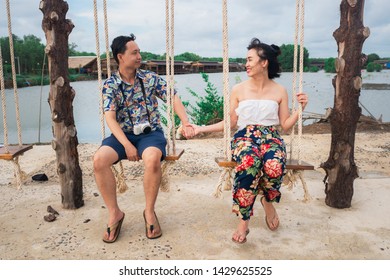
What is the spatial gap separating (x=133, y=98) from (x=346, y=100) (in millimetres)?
1936

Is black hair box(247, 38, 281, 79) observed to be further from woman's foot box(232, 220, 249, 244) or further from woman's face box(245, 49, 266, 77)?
woman's foot box(232, 220, 249, 244)

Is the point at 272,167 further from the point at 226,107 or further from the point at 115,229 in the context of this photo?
the point at 115,229

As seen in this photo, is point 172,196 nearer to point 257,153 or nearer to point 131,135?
point 131,135

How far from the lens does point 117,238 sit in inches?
115

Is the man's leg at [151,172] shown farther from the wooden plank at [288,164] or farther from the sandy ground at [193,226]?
the wooden plank at [288,164]

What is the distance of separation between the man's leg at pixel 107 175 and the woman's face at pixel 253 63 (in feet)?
4.04

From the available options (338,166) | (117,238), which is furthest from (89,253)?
(338,166)

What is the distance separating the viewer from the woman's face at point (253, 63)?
281cm

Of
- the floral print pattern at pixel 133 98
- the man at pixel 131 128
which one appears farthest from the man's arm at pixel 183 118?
the floral print pattern at pixel 133 98

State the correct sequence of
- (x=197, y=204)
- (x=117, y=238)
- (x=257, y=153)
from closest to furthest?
(x=257, y=153) → (x=117, y=238) → (x=197, y=204)

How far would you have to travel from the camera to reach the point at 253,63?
2.82 m

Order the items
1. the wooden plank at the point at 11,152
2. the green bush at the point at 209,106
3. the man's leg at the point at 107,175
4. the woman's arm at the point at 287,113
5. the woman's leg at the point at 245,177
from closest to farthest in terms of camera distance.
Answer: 1. the woman's leg at the point at 245,177
2. the man's leg at the point at 107,175
3. the woman's arm at the point at 287,113
4. the wooden plank at the point at 11,152
5. the green bush at the point at 209,106

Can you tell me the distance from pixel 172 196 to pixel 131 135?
1.16 metres

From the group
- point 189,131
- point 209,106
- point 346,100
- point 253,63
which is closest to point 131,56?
point 189,131
